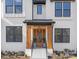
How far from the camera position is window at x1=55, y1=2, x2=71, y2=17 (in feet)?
72.8

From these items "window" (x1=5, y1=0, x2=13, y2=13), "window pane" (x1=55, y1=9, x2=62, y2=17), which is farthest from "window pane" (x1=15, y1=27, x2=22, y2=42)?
"window pane" (x1=55, y1=9, x2=62, y2=17)

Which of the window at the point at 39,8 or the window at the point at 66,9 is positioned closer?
the window at the point at 66,9

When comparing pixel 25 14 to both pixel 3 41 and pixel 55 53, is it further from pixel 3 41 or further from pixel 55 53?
pixel 55 53

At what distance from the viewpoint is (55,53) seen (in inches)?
826

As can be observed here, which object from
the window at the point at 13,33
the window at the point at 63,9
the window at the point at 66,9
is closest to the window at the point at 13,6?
the window at the point at 13,33

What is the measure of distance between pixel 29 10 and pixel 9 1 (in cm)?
250

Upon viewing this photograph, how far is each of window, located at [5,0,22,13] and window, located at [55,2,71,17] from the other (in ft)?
13.9

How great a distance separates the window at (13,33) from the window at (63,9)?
4.66 metres

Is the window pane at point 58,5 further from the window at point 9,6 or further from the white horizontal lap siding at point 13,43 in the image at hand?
the window at point 9,6

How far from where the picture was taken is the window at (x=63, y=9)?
72.8 feet

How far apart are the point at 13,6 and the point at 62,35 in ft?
21.4

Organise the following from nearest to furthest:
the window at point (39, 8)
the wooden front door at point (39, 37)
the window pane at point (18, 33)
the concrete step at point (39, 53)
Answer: the concrete step at point (39, 53) < the wooden front door at point (39, 37) < the window pane at point (18, 33) < the window at point (39, 8)

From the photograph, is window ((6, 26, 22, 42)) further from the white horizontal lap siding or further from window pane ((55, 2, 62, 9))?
window pane ((55, 2, 62, 9))

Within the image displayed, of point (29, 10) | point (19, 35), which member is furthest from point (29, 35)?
point (29, 10)
